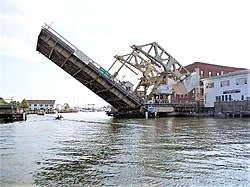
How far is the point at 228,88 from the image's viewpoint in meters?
43.9

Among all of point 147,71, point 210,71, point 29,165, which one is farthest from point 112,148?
point 210,71

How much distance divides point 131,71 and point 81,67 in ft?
35.9

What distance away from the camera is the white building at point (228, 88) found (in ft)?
135

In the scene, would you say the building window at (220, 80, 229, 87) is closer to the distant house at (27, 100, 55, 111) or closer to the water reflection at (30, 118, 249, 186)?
the water reflection at (30, 118, 249, 186)

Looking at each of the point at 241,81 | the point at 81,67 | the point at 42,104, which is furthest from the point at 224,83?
the point at 42,104

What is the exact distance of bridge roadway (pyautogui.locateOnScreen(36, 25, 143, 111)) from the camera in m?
26.7

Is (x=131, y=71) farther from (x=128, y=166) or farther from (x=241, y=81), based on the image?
(x=128, y=166)

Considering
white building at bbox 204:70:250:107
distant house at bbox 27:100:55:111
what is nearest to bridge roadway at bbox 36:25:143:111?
white building at bbox 204:70:250:107

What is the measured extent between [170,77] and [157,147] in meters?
28.4

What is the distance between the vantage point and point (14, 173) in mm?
7574

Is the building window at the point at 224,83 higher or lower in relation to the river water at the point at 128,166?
higher

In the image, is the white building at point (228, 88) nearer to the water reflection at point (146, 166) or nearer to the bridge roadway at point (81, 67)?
the bridge roadway at point (81, 67)

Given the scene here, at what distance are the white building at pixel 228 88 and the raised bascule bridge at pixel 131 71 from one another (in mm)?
6447

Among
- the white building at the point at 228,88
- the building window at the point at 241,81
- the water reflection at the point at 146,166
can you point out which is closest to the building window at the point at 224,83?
the white building at the point at 228,88
